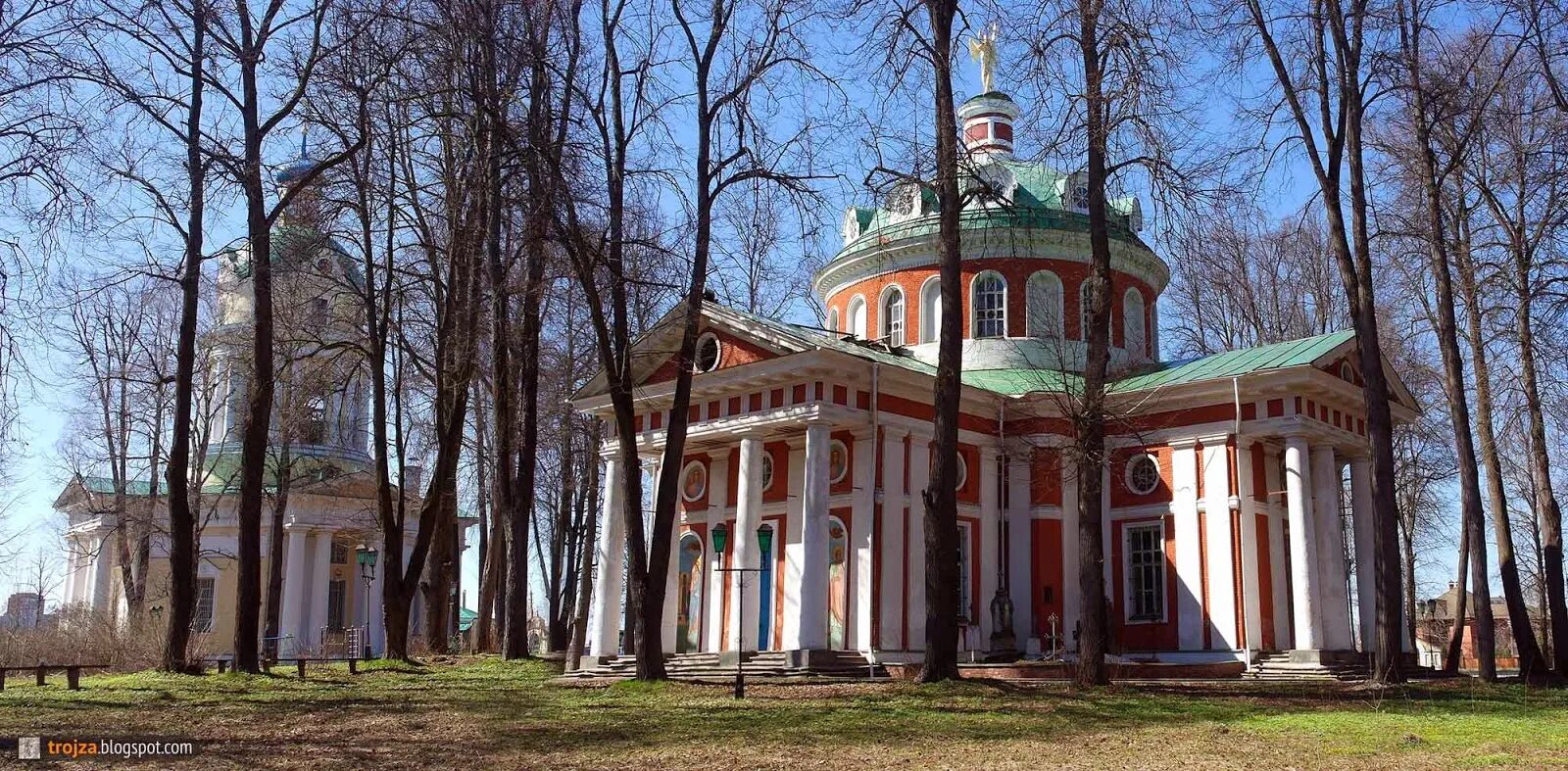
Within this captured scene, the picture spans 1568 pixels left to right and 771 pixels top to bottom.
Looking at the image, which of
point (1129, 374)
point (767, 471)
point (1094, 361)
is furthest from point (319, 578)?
point (1094, 361)

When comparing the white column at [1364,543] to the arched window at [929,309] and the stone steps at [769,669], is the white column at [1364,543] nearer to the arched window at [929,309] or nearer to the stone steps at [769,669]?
the arched window at [929,309]

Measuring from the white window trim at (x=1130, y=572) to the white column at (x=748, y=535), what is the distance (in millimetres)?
6358

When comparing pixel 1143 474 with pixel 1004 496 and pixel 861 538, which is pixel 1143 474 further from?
pixel 861 538

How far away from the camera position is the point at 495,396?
24188 mm

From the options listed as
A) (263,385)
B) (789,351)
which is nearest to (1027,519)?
(789,351)

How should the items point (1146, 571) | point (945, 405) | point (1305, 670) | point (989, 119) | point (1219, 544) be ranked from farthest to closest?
1. point (989, 119)
2. point (1146, 571)
3. point (1219, 544)
4. point (1305, 670)
5. point (945, 405)

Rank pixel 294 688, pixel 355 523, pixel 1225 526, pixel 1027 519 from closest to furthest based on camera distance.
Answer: pixel 294 688, pixel 1225 526, pixel 1027 519, pixel 355 523

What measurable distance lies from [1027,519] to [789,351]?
5.99 m

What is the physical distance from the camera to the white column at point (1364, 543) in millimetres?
24375

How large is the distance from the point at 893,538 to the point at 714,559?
3.77m

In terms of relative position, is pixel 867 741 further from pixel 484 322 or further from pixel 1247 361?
pixel 1247 361

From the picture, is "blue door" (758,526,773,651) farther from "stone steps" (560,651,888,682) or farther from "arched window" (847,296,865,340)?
"arched window" (847,296,865,340)

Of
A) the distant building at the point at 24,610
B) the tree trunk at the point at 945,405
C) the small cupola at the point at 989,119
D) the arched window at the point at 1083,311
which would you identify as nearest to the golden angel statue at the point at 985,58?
the small cupola at the point at 989,119

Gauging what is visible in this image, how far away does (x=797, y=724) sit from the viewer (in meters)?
13.1
